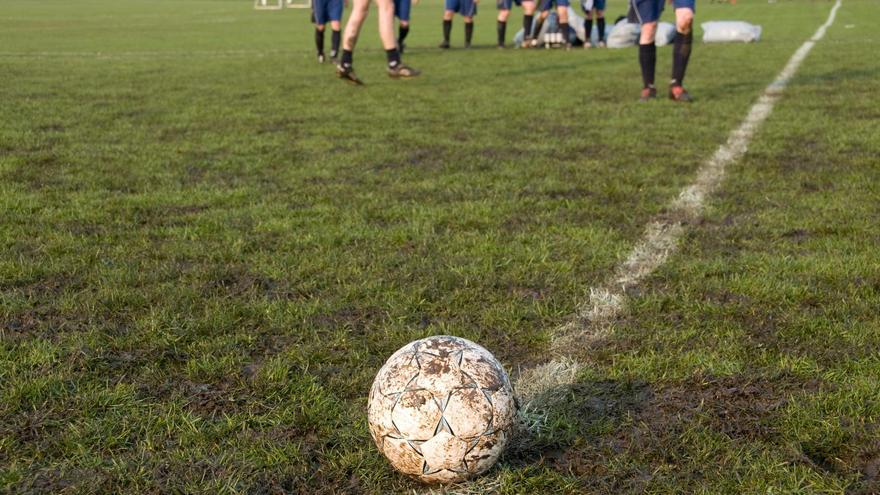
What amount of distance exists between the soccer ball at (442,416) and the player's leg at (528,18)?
1649 cm

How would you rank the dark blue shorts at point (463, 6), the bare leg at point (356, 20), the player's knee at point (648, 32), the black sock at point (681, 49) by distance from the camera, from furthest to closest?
1. the dark blue shorts at point (463, 6)
2. the bare leg at point (356, 20)
3. the player's knee at point (648, 32)
4. the black sock at point (681, 49)

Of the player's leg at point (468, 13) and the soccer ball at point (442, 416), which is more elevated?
the player's leg at point (468, 13)

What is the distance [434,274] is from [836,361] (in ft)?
5.93

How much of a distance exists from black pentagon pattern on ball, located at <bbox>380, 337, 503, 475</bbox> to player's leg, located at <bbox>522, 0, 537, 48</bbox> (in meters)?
16.5

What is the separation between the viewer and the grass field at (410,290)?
2650 mm

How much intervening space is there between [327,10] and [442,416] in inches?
537

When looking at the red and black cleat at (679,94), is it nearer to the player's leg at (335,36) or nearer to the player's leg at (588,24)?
the player's leg at (335,36)

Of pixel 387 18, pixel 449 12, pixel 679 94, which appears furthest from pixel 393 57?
pixel 449 12

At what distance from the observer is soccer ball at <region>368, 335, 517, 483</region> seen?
242cm

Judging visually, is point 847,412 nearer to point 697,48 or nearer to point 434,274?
point 434,274

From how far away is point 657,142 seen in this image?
7539 millimetres

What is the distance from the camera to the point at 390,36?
429 inches

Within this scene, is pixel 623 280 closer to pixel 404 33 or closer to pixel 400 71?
pixel 400 71

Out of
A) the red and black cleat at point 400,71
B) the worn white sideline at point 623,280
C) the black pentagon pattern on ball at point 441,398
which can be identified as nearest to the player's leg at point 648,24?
the worn white sideline at point 623,280
